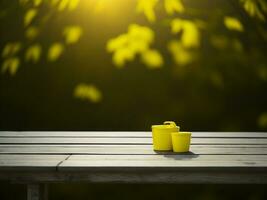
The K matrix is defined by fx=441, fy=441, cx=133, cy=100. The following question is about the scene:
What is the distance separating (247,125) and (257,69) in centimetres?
38

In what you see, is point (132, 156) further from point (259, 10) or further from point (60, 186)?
point (259, 10)

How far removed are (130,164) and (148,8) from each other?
187cm

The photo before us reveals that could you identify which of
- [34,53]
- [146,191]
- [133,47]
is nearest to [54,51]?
[34,53]

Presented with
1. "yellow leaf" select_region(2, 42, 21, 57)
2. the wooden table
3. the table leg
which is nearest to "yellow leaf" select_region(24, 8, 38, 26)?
"yellow leaf" select_region(2, 42, 21, 57)

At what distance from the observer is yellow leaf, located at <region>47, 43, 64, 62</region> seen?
2.96m

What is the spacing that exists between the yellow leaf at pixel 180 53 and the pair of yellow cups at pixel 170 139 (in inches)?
→ 55.0

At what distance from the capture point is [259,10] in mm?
2938

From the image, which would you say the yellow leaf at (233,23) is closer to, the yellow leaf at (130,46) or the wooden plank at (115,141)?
the yellow leaf at (130,46)

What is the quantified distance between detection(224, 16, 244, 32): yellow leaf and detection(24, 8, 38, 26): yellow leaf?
1.28 m

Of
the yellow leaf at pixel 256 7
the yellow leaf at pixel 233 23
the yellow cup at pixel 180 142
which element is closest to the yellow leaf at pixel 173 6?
the yellow leaf at pixel 233 23

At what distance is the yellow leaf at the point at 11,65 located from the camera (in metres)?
2.96

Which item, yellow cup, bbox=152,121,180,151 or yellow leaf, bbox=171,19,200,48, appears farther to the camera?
yellow leaf, bbox=171,19,200,48

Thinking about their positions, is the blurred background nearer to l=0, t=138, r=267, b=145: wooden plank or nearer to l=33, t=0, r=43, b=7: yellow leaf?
l=33, t=0, r=43, b=7: yellow leaf

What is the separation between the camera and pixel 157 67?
2920 mm
